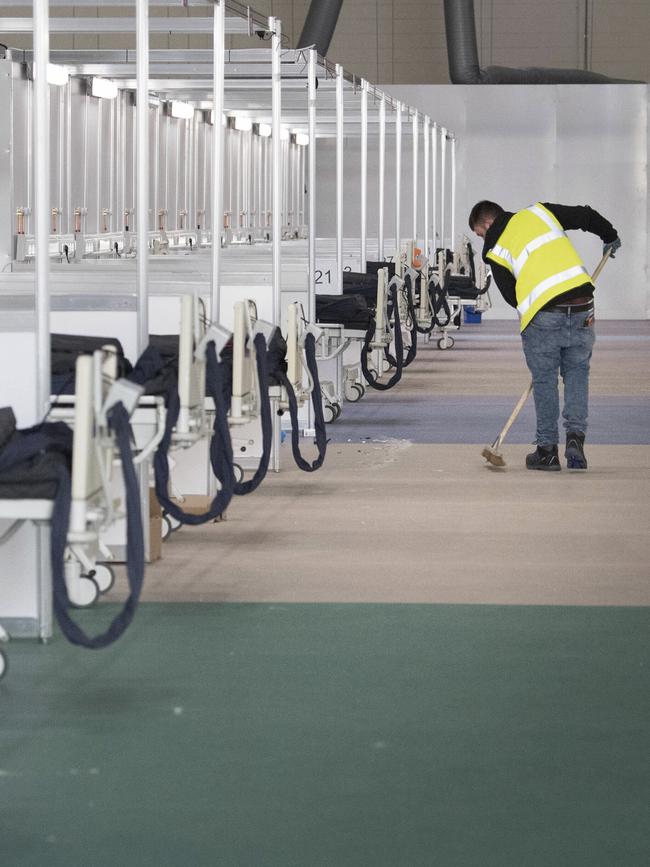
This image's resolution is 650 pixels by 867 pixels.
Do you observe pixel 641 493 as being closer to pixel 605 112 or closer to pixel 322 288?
pixel 322 288

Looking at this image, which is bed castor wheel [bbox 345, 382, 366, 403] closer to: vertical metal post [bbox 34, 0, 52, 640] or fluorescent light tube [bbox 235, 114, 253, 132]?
fluorescent light tube [bbox 235, 114, 253, 132]

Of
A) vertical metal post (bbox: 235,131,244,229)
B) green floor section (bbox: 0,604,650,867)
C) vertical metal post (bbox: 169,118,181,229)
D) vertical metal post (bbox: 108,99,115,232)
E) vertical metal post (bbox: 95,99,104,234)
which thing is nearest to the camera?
green floor section (bbox: 0,604,650,867)

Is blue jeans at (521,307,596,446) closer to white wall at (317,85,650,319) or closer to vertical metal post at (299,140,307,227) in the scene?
white wall at (317,85,650,319)

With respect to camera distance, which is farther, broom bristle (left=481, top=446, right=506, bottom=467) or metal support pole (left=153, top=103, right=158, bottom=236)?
metal support pole (left=153, top=103, right=158, bottom=236)

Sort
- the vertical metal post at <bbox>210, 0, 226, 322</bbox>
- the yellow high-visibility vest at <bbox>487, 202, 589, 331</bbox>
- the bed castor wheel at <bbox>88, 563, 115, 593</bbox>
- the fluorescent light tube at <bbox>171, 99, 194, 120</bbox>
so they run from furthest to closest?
the fluorescent light tube at <bbox>171, 99, 194, 120</bbox>, the yellow high-visibility vest at <bbox>487, 202, 589, 331</bbox>, the vertical metal post at <bbox>210, 0, 226, 322</bbox>, the bed castor wheel at <bbox>88, 563, 115, 593</bbox>

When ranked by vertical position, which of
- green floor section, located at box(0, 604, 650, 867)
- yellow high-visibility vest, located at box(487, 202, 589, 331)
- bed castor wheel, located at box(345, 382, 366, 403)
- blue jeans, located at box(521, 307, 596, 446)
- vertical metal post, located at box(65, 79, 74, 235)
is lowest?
green floor section, located at box(0, 604, 650, 867)

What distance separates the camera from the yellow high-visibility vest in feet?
27.2

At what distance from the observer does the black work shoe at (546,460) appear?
27.5ft

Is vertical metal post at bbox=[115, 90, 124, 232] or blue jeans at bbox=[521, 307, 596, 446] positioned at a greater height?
vertical metal post at bbox=[115, 90, 124, 232]

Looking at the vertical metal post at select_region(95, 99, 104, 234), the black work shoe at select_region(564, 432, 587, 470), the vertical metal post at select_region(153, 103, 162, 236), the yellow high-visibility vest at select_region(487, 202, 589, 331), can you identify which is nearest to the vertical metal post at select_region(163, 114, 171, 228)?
the vertical metal post at select_region(153, 103, 162, 236)

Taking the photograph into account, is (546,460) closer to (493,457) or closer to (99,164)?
(493,457)

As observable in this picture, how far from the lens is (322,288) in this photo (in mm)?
10914

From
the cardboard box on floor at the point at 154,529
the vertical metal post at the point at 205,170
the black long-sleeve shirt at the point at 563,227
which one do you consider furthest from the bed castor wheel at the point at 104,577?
the vertical metal post at the point at 205,170

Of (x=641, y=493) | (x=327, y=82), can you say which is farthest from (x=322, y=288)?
(x=641, y=493)
